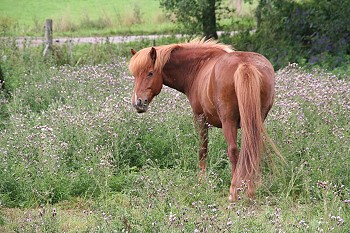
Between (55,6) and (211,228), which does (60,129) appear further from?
(55,6)

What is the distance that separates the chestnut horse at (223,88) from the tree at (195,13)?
9.28m

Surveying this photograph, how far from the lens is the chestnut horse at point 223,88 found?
277 inches

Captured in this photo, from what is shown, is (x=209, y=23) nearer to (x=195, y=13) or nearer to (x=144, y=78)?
(x=195, y=13)

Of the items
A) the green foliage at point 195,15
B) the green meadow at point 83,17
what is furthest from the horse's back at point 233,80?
the green meadow at point 83,17

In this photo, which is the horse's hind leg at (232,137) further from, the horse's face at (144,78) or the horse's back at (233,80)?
the horse's face at (144,78)

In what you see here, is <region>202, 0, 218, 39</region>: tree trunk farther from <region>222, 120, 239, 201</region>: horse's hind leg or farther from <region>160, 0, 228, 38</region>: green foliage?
<region>222, 120, 239, 201</region>: horse's hind leg

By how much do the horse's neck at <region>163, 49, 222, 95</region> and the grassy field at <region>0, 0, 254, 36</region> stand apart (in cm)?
1146

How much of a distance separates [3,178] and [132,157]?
6.18 feet

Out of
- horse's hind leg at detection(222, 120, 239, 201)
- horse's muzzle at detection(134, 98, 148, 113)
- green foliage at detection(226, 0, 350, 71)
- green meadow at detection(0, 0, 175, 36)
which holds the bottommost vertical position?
green meadow at detection(0, 0, 175, 36)

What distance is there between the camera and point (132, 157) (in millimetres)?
9062

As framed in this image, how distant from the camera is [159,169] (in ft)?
24.7

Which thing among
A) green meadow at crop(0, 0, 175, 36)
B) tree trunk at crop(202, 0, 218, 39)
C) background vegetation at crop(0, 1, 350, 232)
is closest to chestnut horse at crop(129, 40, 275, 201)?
background vegetation at crop(0, 1, 350, 232)

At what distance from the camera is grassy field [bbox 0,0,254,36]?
27.0m

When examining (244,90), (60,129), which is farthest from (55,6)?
(244,90)
